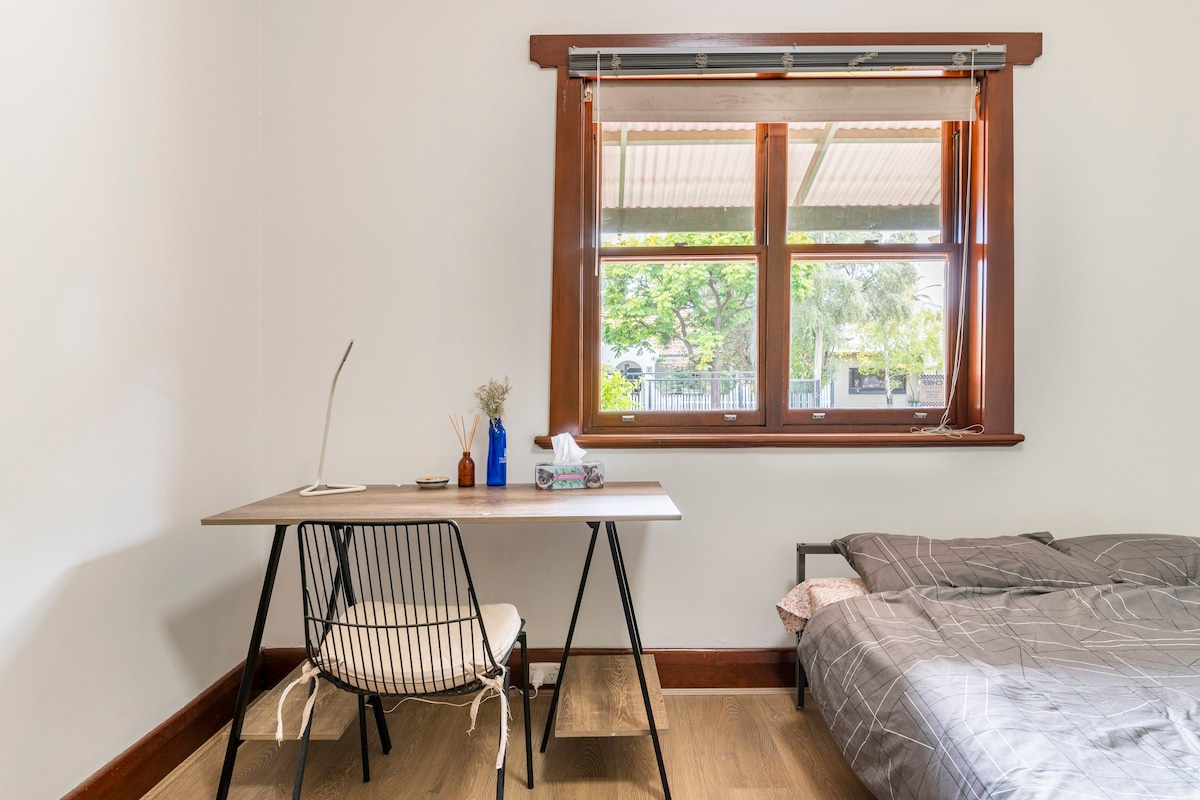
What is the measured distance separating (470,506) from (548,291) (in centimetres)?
99

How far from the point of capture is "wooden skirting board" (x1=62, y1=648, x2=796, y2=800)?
191 cm

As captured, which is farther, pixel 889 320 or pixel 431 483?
pixel 889 320

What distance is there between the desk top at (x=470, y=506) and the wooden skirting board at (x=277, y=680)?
68cm

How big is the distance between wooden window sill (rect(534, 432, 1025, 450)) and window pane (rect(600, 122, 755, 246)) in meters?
0.81

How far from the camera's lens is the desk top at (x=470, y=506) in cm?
179

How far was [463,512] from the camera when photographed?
187 centimetres

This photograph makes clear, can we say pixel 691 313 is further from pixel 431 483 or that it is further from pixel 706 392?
pixel 431 483

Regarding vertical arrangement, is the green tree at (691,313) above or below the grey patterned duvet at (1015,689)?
above

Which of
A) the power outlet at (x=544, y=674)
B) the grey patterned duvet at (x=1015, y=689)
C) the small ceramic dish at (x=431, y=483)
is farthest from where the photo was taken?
the power outlet at (x=544, y=674)

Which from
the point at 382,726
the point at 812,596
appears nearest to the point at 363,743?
the point at 382,726

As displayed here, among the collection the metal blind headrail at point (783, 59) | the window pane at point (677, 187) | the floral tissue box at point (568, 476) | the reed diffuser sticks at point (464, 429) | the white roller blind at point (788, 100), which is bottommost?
the floral tissue box at point (568, 476)

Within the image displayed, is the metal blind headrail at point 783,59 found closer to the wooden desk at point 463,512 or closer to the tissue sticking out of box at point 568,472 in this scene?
the tissue sticking out of box at point 568,472

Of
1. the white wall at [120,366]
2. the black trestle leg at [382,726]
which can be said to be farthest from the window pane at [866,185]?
the black trestle leg at [382,726]

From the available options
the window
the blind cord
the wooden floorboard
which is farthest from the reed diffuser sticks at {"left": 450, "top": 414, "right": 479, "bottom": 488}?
the blind cord
